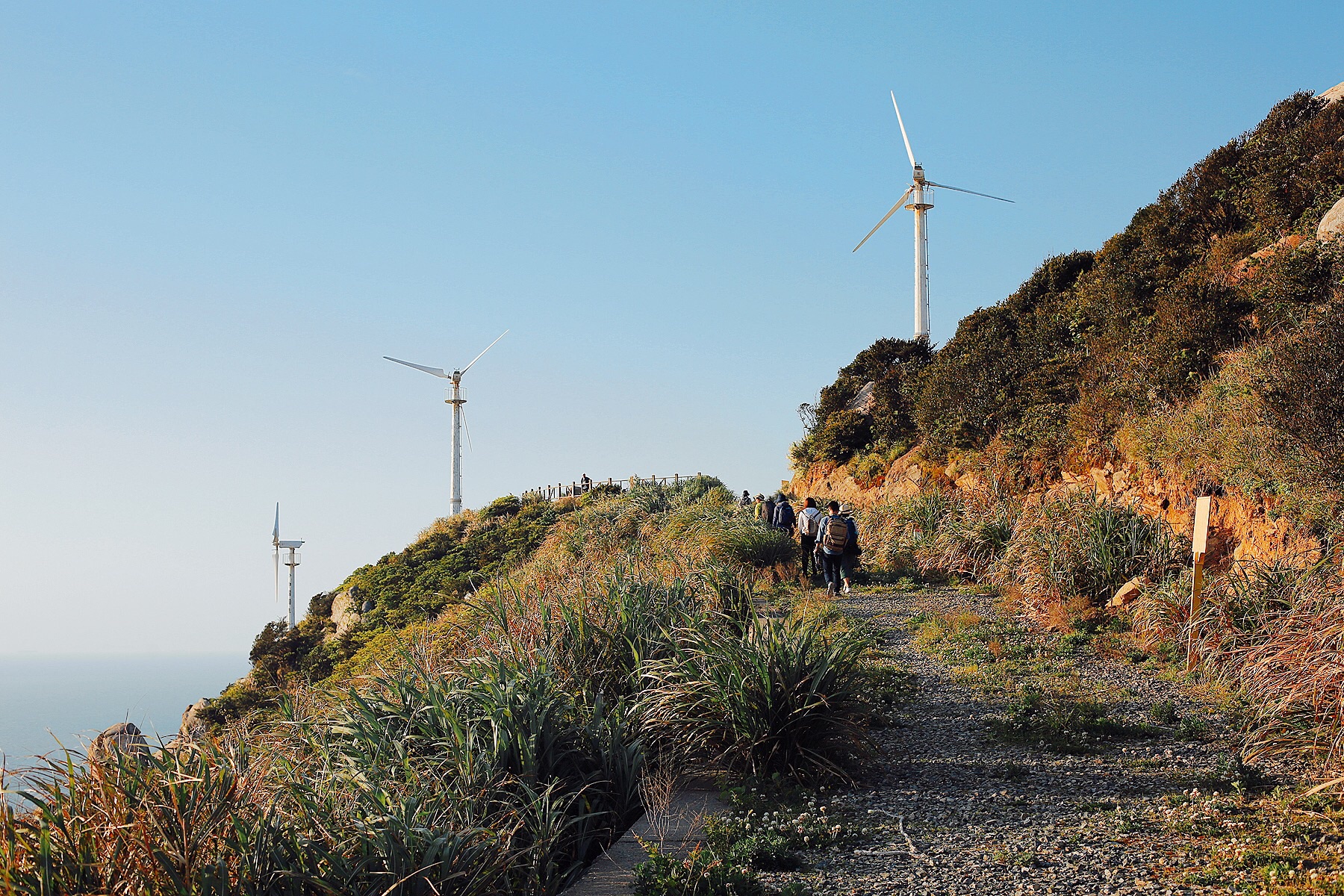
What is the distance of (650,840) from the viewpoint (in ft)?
17.8

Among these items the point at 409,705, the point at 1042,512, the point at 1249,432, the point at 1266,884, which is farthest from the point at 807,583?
the point at 1266,884

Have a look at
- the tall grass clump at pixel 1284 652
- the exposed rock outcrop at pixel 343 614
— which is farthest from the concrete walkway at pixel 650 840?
the exposed rock outcrop at pixel 343 614

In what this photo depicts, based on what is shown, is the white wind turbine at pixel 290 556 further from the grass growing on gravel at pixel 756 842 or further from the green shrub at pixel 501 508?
the grass growing on gravel at pixel 756 842

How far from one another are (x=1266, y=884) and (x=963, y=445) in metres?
16.7

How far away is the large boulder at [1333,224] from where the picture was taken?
43.7 feet

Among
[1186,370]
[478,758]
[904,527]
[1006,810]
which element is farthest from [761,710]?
[904,527]

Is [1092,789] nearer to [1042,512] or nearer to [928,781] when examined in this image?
[928,781]

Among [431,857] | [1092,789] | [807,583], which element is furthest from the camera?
[807,583]

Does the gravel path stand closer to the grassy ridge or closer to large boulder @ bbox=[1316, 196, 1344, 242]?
the grassy ridge

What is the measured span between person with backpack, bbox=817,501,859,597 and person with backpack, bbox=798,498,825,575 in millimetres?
956

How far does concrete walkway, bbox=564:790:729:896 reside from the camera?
16.0 ft

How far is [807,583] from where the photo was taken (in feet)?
50.7

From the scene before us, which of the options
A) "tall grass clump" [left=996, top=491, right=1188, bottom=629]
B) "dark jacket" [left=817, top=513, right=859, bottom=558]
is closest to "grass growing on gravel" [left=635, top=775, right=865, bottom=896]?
"tall grass clump" [left=996, top=491, right=1188, bottom=629]

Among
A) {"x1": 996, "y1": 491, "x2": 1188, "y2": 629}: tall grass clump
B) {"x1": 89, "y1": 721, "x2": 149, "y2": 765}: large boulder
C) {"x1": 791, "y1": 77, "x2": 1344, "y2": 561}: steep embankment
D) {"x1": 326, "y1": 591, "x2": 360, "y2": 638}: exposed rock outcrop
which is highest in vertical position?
{"x1": 791, "y1": 77, "x2": 1344, "y2": 561}: steep embankment
